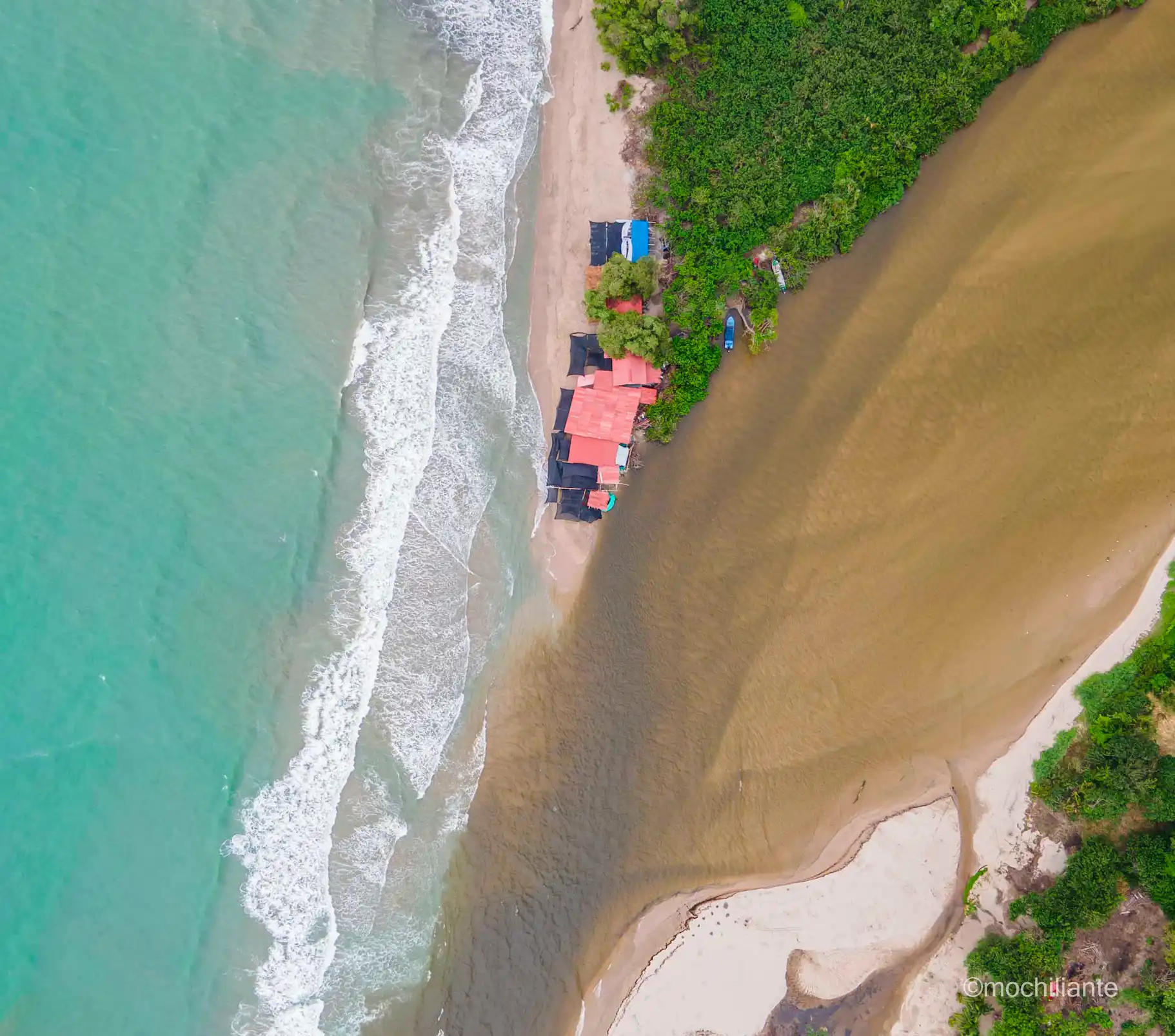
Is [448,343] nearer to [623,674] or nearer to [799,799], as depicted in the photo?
[623,674]

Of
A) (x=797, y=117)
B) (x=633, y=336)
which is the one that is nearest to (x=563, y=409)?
(x=633, y=336)

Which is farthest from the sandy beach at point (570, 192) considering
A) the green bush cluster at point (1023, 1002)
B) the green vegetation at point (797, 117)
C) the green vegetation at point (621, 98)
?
the green bush cluster at point (1023, 1002)

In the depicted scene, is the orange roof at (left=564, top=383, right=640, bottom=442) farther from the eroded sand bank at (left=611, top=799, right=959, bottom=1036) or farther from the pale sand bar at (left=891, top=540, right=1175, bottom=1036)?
the pale sand bar at (left=891, top=540, right=1175, bottom=1036)

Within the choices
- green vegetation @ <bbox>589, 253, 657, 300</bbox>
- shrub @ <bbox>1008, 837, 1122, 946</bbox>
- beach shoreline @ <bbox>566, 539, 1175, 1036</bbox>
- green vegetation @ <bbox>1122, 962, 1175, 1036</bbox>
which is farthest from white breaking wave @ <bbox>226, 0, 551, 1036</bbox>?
green vegetation @ <bbox>1122, 962, 1175, 1036</bbox>

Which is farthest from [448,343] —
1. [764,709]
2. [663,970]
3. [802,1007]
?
[802,1007]

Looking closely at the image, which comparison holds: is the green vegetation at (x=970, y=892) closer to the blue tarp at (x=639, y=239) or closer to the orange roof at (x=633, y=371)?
the orange roof at (x=633, y=371)

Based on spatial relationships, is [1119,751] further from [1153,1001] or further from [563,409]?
[563,409]
